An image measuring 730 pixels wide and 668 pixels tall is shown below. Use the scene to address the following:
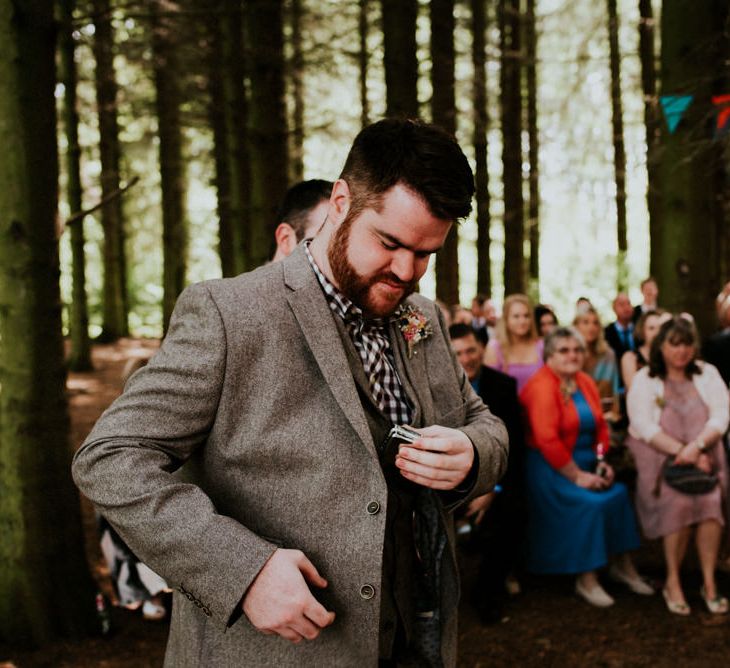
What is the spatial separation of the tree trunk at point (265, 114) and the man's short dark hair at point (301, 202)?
182 inches

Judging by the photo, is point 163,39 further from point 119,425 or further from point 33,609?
point 119,425

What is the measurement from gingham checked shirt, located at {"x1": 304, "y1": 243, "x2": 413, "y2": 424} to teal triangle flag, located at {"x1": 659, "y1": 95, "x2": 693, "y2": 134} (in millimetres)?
6520

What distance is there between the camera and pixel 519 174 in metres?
14.2

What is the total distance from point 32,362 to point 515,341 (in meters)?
4.74

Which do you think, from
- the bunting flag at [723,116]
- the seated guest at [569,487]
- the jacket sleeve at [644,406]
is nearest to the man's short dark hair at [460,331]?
the seated guest at [569,487]

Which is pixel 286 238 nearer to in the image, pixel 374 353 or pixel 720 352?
pixel 374 353

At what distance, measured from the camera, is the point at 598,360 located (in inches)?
339

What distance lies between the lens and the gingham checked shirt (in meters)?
2.00

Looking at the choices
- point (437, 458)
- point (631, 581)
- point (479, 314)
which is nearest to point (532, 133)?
point (479, 314)

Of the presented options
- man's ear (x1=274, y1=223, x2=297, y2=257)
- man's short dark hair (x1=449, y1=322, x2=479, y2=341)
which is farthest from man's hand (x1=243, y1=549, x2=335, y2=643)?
man's short dark hair (x1=449, y1=322, x2=479, y2=341)

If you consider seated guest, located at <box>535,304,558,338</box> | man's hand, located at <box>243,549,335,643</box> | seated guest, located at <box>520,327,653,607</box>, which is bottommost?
seated guest, located at <box>520,327,653,607</box>

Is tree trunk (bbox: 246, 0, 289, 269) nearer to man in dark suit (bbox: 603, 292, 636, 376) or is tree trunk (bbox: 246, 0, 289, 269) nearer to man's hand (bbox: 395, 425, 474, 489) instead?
man in dark suit (bbox: 603, 292, 636, 376)

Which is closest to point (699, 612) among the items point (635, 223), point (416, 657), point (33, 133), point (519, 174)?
point (416, 657)

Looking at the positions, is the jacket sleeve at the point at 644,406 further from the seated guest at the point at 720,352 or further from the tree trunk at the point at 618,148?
the tree trunk at the point at 618,148
